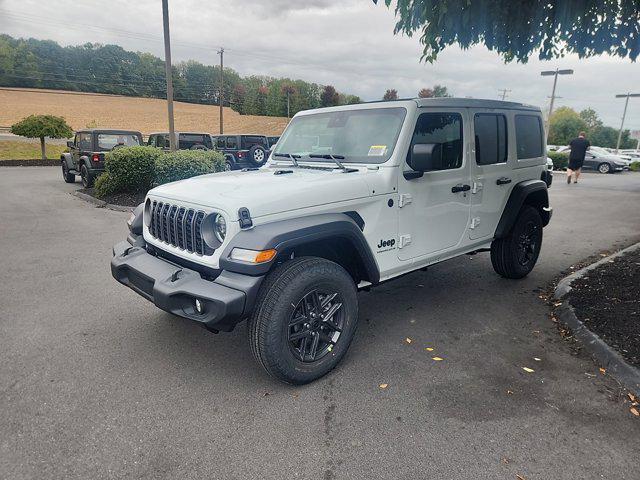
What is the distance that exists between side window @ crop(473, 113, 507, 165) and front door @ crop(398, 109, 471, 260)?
233 millimetres

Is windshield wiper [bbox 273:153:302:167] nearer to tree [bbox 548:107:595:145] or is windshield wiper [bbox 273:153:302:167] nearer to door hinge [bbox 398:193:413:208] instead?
door hinge [bbox 398:193:413:208]

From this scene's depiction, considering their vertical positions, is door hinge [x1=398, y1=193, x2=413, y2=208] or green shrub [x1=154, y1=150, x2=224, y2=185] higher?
door hinge [x1=398, y1=193, x2=413, y2=208]

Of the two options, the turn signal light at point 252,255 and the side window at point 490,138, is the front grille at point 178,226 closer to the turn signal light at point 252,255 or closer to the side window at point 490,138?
the turn signal light at point 252,255

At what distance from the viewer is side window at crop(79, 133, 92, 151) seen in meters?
13.2

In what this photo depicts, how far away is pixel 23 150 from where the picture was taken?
28.4 meters

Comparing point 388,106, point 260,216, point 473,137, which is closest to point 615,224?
point 473,137

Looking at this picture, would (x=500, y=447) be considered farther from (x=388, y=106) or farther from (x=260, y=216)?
(x=388, y=106)

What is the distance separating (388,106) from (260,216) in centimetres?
171

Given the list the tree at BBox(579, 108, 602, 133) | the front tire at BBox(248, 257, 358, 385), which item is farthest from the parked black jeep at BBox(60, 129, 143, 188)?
the tree at BBox(579, 108, 602, 133)

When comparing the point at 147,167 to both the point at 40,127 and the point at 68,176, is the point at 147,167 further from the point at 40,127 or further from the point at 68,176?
the point at 40,127

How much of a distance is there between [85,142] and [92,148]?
62cm

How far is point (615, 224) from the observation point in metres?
9.23

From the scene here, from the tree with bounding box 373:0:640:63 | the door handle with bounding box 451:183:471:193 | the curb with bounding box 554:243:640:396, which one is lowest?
A: the curb with bounding box 554:243:640:396

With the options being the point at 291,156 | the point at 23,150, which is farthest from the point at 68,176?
the point at 23,150
